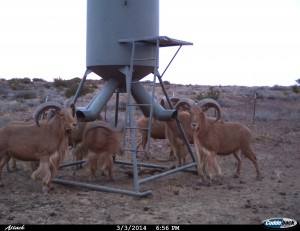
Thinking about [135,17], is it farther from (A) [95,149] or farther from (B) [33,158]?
(B) [33,158]

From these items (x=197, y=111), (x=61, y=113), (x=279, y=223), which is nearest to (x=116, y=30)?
(x=61, y=113)

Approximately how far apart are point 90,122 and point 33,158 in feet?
7.54

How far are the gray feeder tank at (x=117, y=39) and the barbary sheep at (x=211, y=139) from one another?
0.71 meters

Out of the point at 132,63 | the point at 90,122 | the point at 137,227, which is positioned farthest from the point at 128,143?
the point at 137,227

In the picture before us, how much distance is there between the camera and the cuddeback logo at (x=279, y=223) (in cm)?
714

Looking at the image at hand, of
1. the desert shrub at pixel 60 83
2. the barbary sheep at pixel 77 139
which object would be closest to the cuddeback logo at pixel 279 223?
the barbary sheep at pixel 77 139

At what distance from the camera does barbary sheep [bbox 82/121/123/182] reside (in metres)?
11.3

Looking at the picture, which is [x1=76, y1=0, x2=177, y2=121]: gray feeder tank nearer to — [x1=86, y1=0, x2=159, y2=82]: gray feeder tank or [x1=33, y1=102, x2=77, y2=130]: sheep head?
[x1=86, y1=0, x2=159, y2=82]: gray feeder tank

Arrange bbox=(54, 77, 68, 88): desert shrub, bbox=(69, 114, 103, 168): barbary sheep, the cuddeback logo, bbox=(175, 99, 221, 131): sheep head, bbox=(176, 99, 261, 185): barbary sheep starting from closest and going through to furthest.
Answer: the cuddeback logo
bbox=(175, 99, 221, 131): sheep head
bbox=(176, 99, 261, 185): barbary sheep
bbox=(69, 114, 103, 168): barbary sheep
bbox=(54, 77, 68, 88): desert shrub

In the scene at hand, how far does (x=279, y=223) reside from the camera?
7516mm

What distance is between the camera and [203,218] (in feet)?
26.7

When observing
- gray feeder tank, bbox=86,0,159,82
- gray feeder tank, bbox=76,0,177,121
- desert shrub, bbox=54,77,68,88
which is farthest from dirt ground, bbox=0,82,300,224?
desert shrub, bbox=54,77,68,88

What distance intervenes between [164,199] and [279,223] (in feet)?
9.51

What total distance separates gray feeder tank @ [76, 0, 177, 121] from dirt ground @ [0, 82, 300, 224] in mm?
2134
